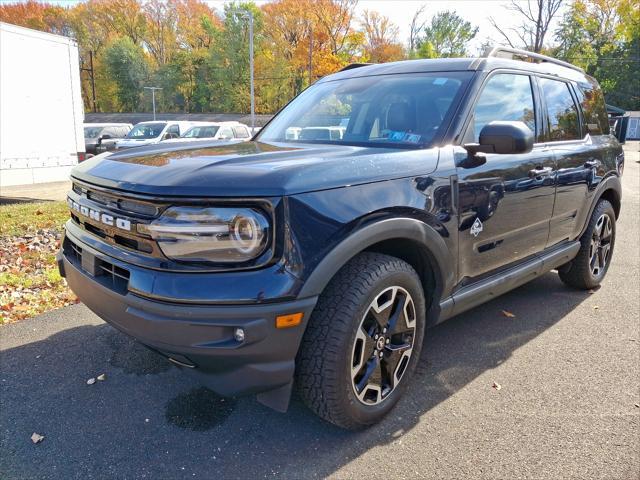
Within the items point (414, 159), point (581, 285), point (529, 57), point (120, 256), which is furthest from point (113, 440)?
point (581, 285)

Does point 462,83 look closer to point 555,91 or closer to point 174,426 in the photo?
point 555,91

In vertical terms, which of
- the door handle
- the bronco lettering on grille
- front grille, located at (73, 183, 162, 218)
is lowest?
the bronco lettering on grille

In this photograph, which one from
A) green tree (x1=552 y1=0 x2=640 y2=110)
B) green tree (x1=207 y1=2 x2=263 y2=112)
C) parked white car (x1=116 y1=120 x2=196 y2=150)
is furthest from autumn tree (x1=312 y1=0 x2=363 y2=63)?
parked white car (x1=116 y1=120 x2=196 y2=150)

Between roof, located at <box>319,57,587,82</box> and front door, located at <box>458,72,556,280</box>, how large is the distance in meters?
0.09

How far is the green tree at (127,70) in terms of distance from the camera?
60.2 meters

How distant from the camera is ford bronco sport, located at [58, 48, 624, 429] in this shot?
6.21ft

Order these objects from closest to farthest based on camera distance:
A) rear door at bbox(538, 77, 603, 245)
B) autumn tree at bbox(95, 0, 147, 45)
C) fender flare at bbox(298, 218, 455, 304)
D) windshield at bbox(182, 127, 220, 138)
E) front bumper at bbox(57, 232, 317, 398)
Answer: front bumper at bbox(57, 232, 317, 398) → fender flare at bbox(298, 218, 455, 304) → rear door at bbox(538, 77, 603, 245) → windshield at bbox(182, 127, 220, 138) → autumn tree at bbox(95, 0, 147, 45)

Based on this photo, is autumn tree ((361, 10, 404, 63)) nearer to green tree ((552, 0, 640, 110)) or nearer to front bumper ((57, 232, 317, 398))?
green tree ((552, 0, 640, 110))

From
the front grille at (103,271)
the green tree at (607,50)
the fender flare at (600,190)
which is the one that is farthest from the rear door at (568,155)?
the green tree at (607,50)

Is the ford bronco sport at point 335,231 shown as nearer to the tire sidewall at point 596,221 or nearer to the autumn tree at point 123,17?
the tire sidewall at point 596,221

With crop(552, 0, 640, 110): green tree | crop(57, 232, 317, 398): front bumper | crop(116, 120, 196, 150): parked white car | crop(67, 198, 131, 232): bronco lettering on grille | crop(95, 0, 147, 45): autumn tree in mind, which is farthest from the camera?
crop(95, 0, 147, 45): autumn tree

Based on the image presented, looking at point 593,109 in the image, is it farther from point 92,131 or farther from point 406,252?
point 92,131

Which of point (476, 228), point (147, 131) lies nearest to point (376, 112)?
point (476, 228)

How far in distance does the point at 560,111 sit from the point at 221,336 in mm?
3292
